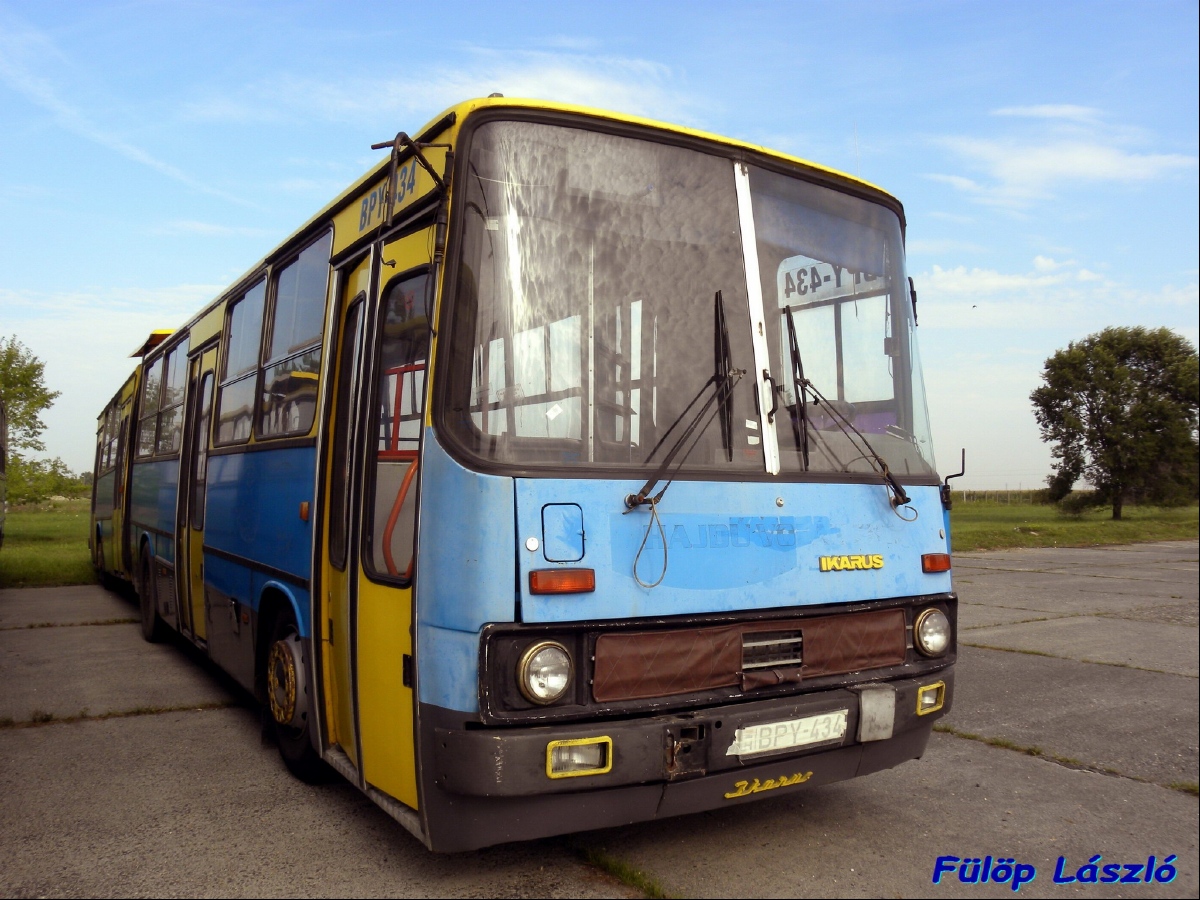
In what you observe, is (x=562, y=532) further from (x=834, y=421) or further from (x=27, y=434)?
(x=27, y=434)

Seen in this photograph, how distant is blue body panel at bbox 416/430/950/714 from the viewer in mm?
3301

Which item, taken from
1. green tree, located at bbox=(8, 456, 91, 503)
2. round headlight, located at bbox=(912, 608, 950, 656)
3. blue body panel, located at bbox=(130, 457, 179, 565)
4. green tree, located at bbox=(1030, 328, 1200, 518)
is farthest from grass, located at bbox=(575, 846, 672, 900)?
green tree, located at bbox=(1030, 328, 1200, 518)

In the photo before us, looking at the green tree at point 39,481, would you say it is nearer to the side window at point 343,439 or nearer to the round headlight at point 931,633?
the side window at point 343,439

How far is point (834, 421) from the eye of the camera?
420cm

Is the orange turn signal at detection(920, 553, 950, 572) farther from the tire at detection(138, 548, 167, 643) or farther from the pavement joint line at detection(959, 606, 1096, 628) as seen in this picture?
the tire at detection(138, 548, 167, 643)

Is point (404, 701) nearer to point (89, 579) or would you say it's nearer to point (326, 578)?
point (326, 578)

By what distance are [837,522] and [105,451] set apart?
48.0 ft

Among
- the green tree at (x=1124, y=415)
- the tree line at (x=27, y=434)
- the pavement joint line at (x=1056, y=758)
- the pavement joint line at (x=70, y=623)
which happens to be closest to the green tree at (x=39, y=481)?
the tree line at (x=27, y=434)

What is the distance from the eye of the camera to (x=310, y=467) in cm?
483

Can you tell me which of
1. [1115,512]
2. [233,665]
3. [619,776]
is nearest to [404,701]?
[619,776]

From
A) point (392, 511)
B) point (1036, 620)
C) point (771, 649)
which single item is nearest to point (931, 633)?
point (771, 649)

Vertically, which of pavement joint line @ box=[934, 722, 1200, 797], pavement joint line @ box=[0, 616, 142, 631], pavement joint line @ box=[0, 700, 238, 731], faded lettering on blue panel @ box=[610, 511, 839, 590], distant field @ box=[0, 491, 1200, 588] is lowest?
pavement joint line @ box=[934, 722, 1200, 797]

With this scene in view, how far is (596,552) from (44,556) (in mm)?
21200

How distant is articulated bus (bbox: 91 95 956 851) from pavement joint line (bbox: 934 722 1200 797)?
4.97 ft
